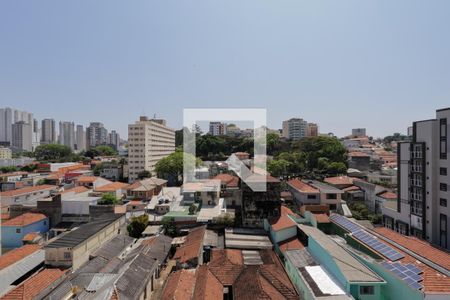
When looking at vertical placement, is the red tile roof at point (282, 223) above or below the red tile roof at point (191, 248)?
above

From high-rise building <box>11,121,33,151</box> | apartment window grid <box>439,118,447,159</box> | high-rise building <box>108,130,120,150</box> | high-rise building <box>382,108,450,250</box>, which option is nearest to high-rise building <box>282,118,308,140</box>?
high-rise building <box>382,108,450,250</box>

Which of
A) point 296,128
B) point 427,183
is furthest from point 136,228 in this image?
point 296,128

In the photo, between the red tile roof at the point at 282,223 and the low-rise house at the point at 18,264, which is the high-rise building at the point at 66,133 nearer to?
the low-rise house at the point at 18,264

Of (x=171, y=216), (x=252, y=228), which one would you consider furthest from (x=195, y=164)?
(x=252, y=228)

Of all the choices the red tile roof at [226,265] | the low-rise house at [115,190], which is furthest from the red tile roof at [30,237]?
the red tile roof at [226,265]

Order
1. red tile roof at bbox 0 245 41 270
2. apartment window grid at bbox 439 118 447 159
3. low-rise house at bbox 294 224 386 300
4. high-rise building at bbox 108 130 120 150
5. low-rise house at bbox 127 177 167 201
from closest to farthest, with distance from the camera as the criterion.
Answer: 1. low-rise house at bbox 294 224 386 300
2. red tile roof at bbox 0 245 41 270
3. apartment window grid at bbox 439 118 447 159
4. low-rise house at bbox 127 177 167 201
5. high-rise building at bbox 108 130 120 150

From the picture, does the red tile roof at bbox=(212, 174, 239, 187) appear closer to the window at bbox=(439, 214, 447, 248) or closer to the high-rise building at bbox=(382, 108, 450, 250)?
the high-rise building at bbox=(382, 108, 450, 250)
